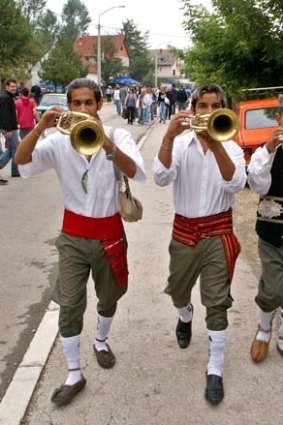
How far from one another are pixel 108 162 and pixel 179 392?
1.41 meters

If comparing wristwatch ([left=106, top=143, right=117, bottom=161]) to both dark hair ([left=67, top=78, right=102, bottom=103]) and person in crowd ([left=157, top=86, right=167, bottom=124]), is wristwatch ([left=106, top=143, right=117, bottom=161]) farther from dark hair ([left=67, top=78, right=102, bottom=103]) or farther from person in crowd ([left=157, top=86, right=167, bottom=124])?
person in crowd ([left=157, top=86, right=167, bottom=124])

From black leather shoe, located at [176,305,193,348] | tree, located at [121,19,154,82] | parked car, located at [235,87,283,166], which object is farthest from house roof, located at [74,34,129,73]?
black leather shoe, located at [176,305,193,348]

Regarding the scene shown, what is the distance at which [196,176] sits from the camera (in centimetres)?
348

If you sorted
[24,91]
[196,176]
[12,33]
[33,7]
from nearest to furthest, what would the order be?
[196,176]
[24,91]
[12,33]
[33,7]

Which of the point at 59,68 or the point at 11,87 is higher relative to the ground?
the point at 11,87

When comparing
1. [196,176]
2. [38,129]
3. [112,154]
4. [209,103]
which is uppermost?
[209,103]

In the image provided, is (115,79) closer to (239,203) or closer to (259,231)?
(239,203)

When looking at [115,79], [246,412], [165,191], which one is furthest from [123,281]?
[115,79]

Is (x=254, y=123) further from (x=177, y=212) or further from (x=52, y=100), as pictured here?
(x=52, y=100)

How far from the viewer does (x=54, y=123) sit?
120 inches

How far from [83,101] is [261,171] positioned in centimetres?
109

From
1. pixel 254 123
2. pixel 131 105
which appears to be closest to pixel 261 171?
pixel 254 123

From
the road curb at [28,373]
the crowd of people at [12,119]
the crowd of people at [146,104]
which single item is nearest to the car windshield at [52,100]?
the crowd of people at [146,104]

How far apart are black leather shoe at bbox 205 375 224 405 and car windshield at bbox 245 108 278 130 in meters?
6.94
